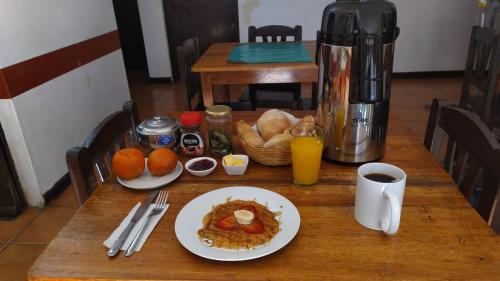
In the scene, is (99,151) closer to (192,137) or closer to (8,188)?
(192,137)

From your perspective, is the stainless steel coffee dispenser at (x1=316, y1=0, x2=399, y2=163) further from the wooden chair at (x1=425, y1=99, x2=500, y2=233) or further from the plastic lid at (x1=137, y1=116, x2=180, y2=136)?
the plastic lid at (x1=137, y1=116, x2=180, y2=136)

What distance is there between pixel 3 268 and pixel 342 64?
1774mm

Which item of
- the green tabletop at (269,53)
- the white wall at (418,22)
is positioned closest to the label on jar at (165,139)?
the green tabletop at (269,53)

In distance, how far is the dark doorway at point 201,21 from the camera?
14.6 ft

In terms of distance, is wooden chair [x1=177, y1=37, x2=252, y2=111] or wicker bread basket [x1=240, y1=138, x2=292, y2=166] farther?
wooden chair [x1=177, y1=37, x2=252, y2=111]

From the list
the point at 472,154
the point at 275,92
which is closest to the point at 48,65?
the point at 275,92

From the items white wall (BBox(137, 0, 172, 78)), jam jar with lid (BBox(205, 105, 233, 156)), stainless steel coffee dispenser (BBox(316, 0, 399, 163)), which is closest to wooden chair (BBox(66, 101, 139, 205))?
jam jar with lid (BBox(205, 105, 233, 156))

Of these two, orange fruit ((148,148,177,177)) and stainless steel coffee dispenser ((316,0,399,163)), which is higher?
stainless steel coffee dispenser ((316,0,399,163))

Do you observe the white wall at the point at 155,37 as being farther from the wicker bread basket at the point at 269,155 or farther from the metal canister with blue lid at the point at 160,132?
the wicker bread basket at the point at 269,155

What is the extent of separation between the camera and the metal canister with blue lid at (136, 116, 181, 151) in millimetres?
1070

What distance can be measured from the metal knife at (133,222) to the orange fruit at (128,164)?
0.24 feet

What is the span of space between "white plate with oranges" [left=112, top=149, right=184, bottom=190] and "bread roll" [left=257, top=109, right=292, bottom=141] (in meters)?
0.28

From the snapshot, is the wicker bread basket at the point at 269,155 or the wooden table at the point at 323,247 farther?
the wicker bread basket at the point at 269,155

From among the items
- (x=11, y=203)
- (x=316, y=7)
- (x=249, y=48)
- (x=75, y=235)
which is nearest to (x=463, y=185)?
(x=75, y=235)
